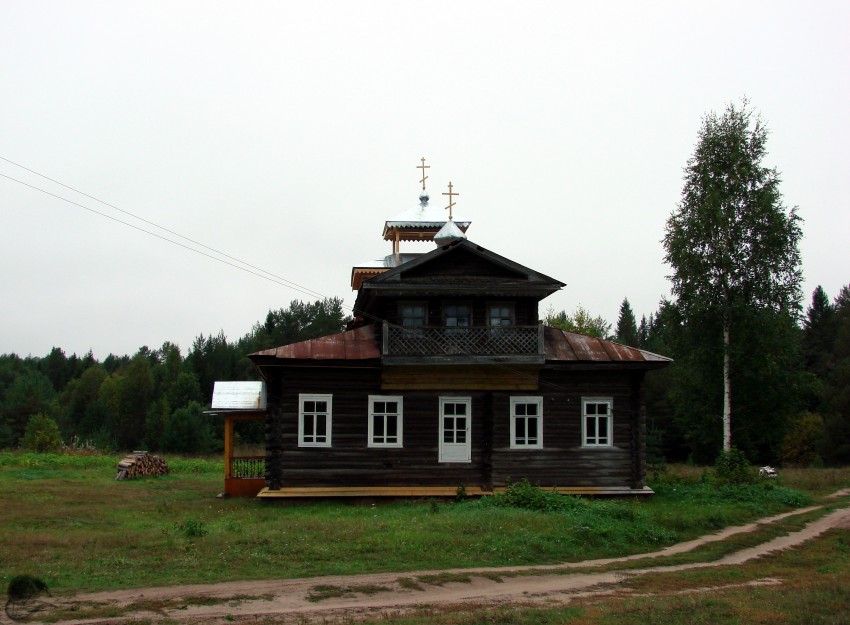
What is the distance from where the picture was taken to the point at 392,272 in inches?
987

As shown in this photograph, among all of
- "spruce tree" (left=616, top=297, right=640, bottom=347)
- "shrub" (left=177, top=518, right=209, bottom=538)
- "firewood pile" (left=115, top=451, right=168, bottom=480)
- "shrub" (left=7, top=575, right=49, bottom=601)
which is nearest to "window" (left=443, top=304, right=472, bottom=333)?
"shrub" (left=177, top=518, right=209, bottom=538)

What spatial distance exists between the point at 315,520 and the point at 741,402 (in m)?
22.1

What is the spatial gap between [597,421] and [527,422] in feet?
7.33

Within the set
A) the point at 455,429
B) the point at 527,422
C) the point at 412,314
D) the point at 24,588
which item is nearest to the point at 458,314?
the point at 412,314

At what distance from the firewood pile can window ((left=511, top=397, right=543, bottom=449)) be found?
15.9m

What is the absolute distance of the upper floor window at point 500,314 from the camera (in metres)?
26.3

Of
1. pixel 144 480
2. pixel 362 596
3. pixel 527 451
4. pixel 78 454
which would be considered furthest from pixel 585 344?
pixel 78 454

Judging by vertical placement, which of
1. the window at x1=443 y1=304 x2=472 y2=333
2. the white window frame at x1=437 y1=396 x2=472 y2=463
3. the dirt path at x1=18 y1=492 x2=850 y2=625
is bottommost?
the dirt path at x1=18 y1=492 x2=850 y2=625

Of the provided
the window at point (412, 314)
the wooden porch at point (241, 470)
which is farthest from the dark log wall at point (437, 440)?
the wooden porch at point (241, 470)

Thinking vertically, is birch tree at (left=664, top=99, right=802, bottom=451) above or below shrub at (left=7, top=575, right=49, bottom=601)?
above

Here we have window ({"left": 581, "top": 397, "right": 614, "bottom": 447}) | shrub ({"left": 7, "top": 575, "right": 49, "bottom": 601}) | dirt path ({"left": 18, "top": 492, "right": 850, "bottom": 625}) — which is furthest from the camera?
window ({"left": 581, "top": 397, "right": 614, "bottom": 447})

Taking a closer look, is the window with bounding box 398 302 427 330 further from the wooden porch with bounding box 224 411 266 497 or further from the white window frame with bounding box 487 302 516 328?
the wooden porch with bounding box 224 411 266 497

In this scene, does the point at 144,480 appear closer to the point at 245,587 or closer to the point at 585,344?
the point at 585,344

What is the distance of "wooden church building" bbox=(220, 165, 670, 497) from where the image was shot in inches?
971
